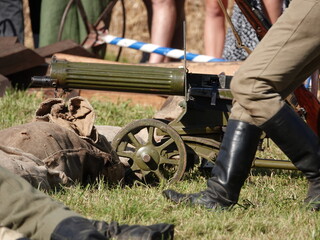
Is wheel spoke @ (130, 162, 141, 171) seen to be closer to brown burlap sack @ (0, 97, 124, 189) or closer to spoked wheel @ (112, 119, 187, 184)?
spoked wheel @ (112, 119, 187, 184)

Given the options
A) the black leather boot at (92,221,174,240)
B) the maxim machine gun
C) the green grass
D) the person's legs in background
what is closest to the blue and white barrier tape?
the person's legs in background

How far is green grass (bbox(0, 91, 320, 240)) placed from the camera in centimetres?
376

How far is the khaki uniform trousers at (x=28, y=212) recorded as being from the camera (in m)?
3.37

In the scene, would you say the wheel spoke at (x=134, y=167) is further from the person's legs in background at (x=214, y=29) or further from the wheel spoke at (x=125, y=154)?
the person's legs in background at (x=214, y=29)

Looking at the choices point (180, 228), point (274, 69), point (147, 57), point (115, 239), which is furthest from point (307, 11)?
point (147, 57)

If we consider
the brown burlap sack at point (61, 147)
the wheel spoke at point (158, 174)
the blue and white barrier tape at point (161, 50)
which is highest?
the brown burlap sack at point (61, 147)

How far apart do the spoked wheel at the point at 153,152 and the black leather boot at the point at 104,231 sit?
1457 millimetres

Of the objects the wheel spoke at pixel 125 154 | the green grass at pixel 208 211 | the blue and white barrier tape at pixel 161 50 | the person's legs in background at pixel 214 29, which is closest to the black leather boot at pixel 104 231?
the green grass at pixel 208 211

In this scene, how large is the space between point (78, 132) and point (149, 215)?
1.16 m

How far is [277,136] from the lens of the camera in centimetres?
406

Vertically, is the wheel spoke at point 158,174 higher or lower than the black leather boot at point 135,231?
lower

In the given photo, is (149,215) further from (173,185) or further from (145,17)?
(145,17)

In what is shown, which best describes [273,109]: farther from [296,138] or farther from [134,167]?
[134,167]

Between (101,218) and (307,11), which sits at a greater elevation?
(307,11)
